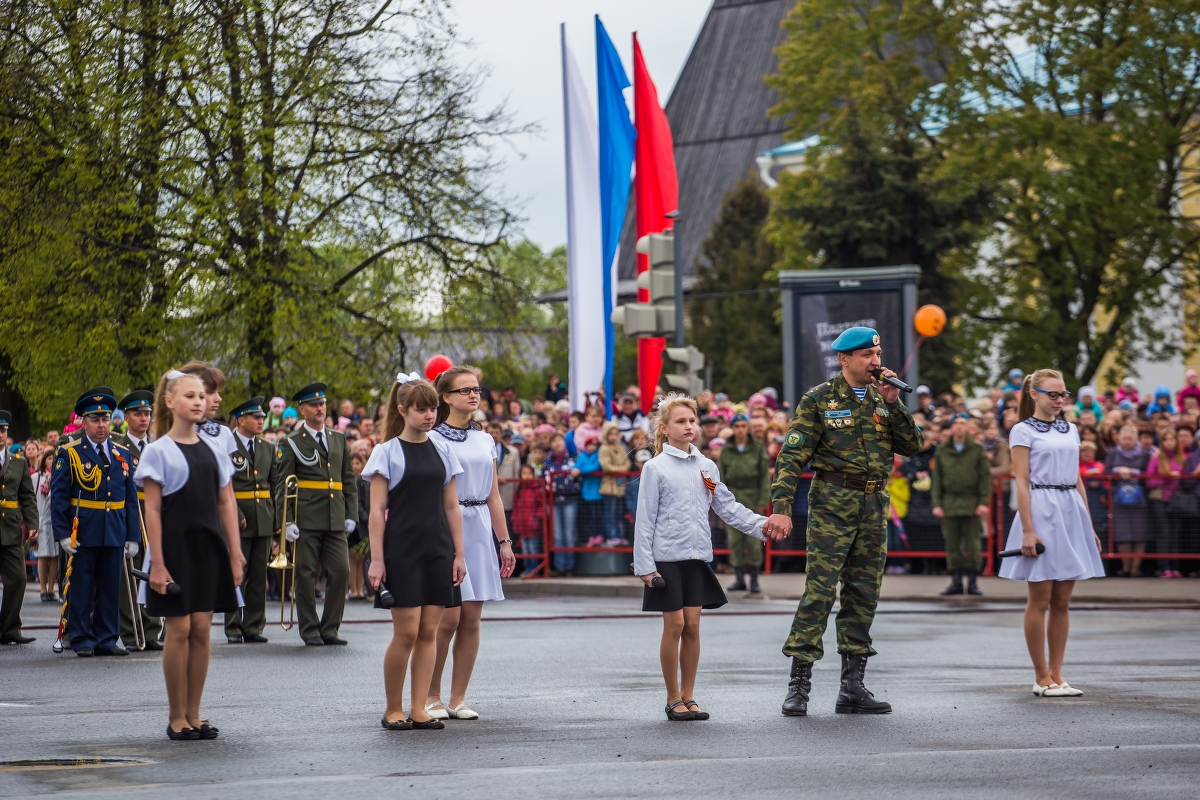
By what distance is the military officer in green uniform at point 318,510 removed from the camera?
1326 cm

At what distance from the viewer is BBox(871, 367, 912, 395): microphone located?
8492 mm

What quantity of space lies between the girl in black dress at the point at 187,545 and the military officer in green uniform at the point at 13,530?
6.01 metres

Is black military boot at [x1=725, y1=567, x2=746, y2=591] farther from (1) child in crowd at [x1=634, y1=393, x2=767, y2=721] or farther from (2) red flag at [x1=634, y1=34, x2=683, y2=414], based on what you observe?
(1) child in crowd at [x1=634, y1=393, x2=767, y2=721]

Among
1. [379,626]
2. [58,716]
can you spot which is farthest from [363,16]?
[58,716]

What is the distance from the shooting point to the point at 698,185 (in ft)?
229

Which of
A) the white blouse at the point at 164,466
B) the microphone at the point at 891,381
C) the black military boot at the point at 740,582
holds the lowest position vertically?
the black military boot at the point at 740,582

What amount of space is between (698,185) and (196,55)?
151ft

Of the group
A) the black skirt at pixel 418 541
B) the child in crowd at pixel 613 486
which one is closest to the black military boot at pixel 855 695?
the black skirt at pixel 418 541

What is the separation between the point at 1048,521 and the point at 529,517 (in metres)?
11.9

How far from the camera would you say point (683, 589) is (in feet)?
28.8

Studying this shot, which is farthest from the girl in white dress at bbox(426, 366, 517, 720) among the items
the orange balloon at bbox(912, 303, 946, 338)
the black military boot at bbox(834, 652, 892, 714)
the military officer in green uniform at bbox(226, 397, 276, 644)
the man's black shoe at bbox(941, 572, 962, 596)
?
the orange balloon at bbox(912, 303, 946, 338)

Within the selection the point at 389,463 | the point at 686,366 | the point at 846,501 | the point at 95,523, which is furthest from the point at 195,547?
the point at 686,366

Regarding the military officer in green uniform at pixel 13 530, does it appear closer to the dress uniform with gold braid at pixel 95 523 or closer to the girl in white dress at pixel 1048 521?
the dress uniform with gold braid at pixel 95 523

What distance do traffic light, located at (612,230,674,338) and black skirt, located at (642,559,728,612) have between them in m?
9.06
